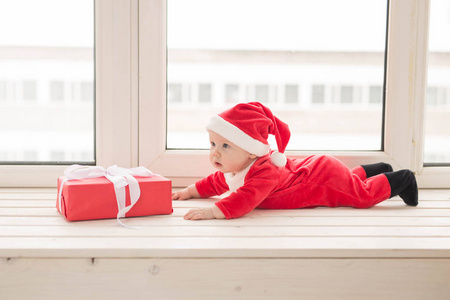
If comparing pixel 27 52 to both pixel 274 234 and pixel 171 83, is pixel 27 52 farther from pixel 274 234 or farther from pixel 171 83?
pixel 274 234

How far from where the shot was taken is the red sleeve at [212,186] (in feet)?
4.45

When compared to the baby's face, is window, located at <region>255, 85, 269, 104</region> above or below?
above

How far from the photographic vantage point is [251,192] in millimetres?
1177

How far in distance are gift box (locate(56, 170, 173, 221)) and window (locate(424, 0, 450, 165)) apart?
980 mm

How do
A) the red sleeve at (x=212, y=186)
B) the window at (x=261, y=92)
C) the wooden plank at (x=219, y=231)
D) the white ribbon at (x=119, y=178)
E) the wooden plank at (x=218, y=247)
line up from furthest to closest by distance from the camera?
1. the window at (x=261, y=92)
2. the red sleeve at (x=212, y=186)
3. the white ribbon at (x=119, y=178)
4. the wooden plank at (x=219, y=231)
5. the wooden plank at (x=218, y=247)

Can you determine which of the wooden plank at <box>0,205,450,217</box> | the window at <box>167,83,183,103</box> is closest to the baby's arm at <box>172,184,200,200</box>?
the wooden plank at <box>0,205,450,217</box>

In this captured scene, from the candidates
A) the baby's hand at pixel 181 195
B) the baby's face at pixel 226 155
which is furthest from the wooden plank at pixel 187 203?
the baby's face at pixel 226 155

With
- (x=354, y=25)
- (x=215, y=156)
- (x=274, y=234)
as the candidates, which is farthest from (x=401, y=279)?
(x=354, y=25)

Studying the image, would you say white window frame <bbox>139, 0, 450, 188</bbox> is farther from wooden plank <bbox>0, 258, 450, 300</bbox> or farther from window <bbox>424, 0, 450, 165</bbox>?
wooden plank <bbox>0, 258, 450, 300</bbox>

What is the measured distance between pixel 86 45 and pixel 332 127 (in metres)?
0.88

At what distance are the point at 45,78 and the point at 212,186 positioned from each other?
2.24 feet

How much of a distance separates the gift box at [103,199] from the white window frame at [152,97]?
32cm

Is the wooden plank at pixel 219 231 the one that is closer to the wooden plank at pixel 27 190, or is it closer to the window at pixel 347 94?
the wooden plank at pixel 27 190

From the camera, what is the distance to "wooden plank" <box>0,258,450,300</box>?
0.90m
